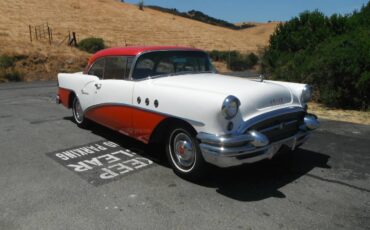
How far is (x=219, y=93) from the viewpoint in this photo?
379 cm

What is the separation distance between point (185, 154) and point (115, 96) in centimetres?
164

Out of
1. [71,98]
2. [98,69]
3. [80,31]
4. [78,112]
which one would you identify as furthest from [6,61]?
[80,31]

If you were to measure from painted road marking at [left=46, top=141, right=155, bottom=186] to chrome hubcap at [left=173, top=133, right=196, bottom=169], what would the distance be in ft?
1.97

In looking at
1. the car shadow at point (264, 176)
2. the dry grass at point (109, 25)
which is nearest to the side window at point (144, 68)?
the car shadow at point (264, 176)

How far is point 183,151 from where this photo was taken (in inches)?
161

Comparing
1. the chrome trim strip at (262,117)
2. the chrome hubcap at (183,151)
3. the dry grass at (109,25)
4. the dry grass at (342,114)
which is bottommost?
the dry grass at (342,114)

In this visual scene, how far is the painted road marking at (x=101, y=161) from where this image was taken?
4277 mm

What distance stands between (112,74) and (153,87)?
3.98 ft

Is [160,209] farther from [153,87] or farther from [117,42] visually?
[117,42]

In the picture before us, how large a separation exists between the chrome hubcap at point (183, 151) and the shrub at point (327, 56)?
589 centimetres

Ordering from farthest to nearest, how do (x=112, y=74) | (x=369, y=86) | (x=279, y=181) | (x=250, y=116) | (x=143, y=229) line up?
1. (x=369, y=86)
2. (x=112, y=74)
3. (x=279, y=181)
4. (x=250, y=116)
5. (x=143, y=229)

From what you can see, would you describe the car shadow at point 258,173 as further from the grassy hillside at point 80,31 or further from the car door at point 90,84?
the grassy hillside at point 80,31

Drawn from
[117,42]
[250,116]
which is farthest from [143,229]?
[117,42]

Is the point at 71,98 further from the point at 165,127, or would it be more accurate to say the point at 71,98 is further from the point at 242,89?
the point at 242,89
